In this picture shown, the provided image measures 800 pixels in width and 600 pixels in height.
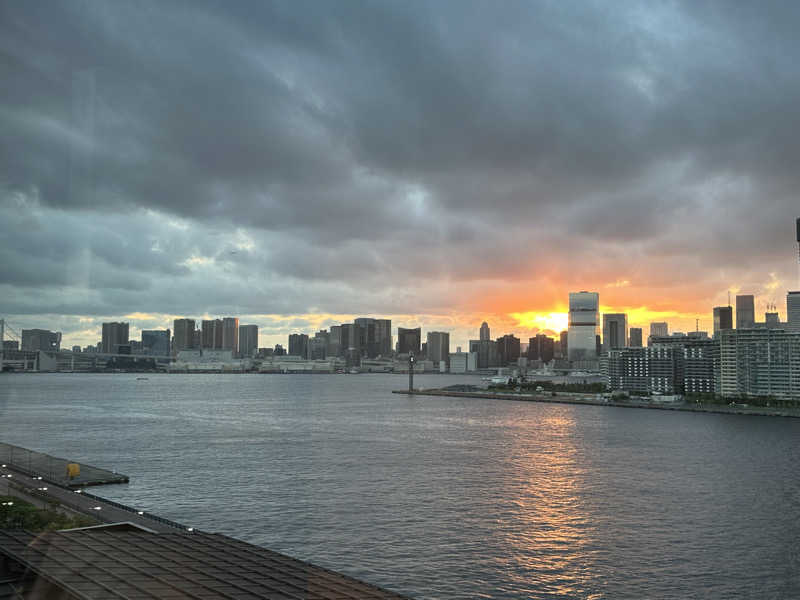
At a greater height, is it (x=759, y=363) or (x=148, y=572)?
(x=759, y=363)

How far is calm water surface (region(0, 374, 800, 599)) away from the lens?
15945mm

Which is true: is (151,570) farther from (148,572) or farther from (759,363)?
(759,363)

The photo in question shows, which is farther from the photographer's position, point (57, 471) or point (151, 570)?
point (57, 471)

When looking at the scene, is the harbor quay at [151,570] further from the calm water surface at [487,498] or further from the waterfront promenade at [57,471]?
the waterfront promenade at [57,471]

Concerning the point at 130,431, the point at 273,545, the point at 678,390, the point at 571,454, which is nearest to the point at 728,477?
the point at 571,454

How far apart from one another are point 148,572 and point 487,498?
16312 mm

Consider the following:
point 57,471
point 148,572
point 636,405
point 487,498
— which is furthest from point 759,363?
point 148,572

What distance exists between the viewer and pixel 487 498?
23.8 metres

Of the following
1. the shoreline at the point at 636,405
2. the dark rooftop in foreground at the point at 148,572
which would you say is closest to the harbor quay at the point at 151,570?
the dark rooftop in foreground at the point at 148,572

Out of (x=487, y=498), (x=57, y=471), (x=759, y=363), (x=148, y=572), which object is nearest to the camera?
(x=148, y=572)

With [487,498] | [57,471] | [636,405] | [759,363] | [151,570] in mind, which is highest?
[759,363]

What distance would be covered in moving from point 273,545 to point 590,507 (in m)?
11.4

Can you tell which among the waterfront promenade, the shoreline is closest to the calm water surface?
the waterfront promenade

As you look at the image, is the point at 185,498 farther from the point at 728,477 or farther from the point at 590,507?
the point at 728,477
